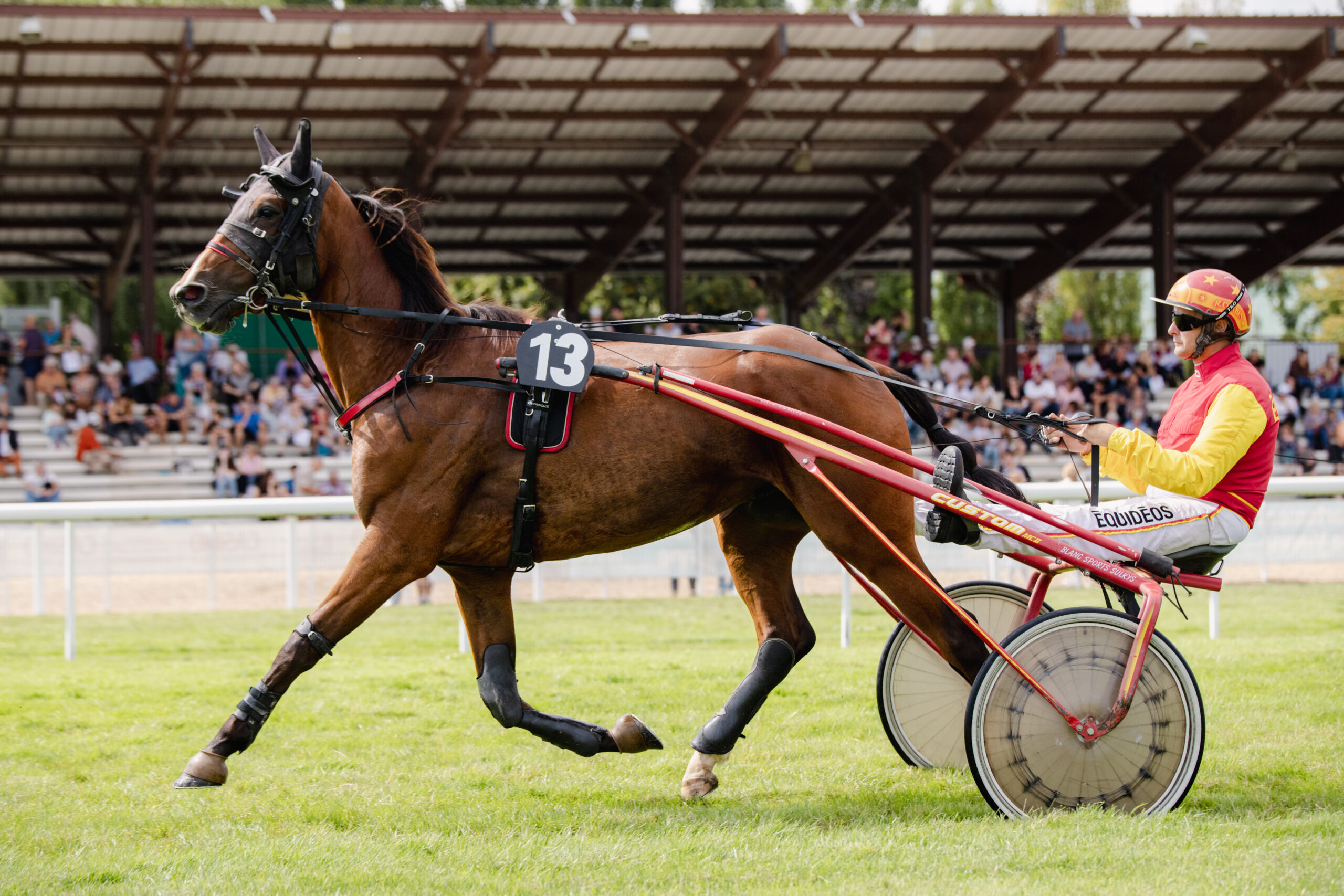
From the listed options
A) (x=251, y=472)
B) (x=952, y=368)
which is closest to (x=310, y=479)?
(x=251, y=472)

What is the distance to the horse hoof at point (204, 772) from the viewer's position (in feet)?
13.2

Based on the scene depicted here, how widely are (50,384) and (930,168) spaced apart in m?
13.3

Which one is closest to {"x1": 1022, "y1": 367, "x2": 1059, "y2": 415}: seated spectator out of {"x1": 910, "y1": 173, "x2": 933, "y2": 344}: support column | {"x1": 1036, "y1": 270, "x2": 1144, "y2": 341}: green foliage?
{"x1": 910, "y1": 173, "x2": 933, "y2": 344}: support column

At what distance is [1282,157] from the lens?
69.9 ft

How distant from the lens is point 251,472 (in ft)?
48.6

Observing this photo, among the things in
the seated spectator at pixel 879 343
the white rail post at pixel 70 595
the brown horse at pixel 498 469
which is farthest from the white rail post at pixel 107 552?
the seated spectator at pixel 879 343

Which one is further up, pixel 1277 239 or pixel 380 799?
pixel 1277 239

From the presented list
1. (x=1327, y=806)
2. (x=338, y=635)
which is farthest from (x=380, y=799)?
(x=1327, y=806)

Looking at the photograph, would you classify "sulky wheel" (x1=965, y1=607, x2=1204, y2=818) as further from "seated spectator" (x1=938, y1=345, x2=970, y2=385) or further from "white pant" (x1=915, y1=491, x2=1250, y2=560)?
"seated spectator" (x1=938, y1=345, x2=970, y2=385)

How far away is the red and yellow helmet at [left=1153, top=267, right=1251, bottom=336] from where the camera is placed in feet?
13.3

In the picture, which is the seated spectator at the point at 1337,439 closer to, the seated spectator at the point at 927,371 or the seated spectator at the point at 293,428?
the seated spectator at the point at 927,371

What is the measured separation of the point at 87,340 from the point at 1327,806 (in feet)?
58.5

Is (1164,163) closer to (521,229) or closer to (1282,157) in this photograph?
(1282,157)

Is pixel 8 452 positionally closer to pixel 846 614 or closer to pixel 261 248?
pixel 846 614
